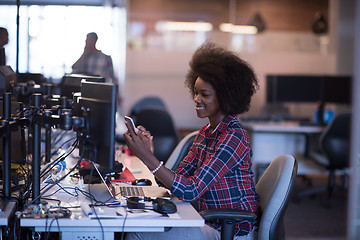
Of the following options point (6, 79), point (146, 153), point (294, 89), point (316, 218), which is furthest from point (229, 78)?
point (294, 89)

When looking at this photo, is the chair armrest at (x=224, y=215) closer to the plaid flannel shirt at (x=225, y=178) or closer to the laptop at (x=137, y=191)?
the plaid flannel shirt at (x=225, y=178)

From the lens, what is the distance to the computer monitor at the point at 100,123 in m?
1.82

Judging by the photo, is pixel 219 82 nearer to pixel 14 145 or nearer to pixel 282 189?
pixel 282 189

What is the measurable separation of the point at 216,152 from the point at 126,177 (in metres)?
0.67

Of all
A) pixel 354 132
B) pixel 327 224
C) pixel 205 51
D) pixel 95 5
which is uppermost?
pixel 95 5

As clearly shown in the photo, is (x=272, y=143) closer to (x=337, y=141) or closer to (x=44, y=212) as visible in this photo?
(x=337, y=141)

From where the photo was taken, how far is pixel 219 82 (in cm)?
226

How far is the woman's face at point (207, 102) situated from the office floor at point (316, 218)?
1.60 metres

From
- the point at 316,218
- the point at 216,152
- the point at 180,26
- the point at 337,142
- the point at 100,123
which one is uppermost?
the point at 180,26

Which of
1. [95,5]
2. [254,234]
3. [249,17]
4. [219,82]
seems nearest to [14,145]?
[219,82]

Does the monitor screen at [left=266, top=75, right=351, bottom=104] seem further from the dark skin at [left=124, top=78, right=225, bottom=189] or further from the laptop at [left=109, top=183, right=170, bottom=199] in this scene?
the laptop at [left=109, top=183, right=170, bottom=199]

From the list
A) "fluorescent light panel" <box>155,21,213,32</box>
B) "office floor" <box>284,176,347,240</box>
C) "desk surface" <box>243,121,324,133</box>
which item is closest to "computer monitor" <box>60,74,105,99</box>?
"office floor" <box>284,176,347,240</box>

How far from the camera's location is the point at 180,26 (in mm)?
7855

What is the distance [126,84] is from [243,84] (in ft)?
18.0
